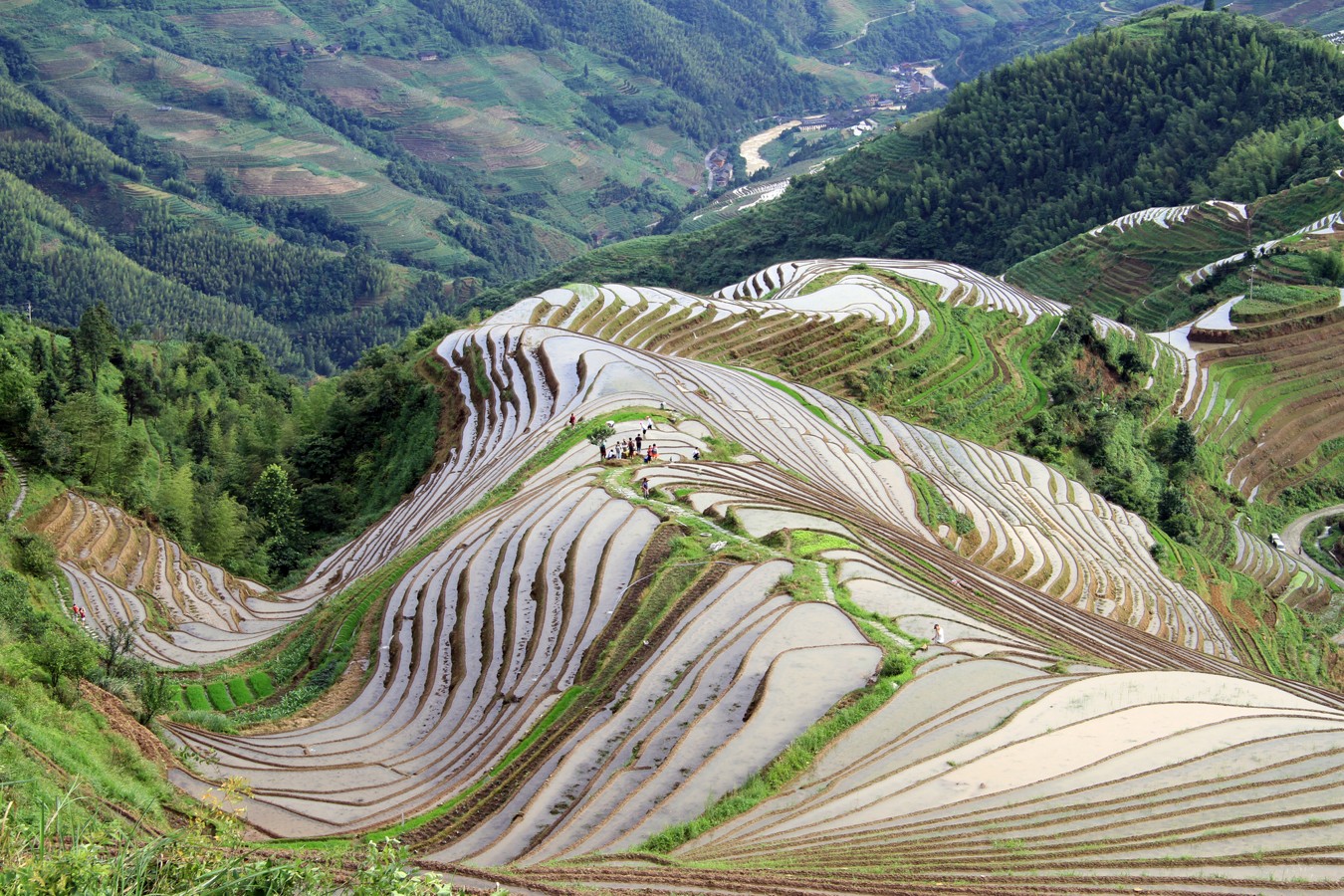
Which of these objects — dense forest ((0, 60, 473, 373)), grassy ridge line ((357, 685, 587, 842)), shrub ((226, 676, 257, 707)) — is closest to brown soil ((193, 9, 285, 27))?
dense forest ((0, 60, 473, 373))

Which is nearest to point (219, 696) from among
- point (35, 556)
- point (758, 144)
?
point (35, 556)

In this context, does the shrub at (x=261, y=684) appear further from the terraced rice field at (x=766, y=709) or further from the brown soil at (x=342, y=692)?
the terraced rice field at (x=766, y=709)

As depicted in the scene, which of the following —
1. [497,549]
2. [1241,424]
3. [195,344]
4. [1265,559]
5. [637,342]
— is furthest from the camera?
[195,344]

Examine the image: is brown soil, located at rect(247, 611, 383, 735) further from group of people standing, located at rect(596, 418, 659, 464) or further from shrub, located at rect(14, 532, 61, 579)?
group of people standing, located at rect(596, 418, 659, 464)

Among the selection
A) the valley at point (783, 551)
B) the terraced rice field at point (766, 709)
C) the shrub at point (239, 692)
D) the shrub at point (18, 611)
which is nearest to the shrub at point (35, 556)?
the valley at point (783, 551)

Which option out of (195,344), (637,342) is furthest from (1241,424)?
(195,344)

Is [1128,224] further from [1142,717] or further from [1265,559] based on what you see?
[1142,717]
